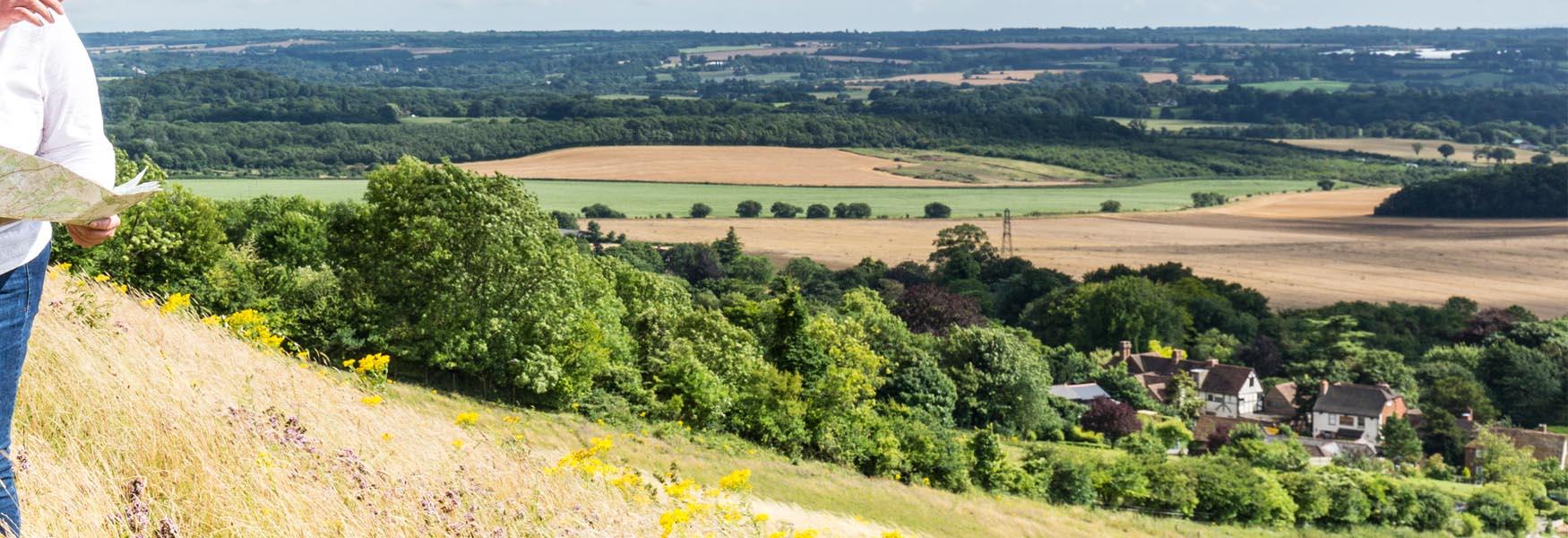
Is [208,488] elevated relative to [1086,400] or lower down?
elevated

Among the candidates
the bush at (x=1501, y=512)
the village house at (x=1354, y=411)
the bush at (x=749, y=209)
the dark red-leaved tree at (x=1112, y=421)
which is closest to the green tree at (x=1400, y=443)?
the village house at (x=1354, y=411)

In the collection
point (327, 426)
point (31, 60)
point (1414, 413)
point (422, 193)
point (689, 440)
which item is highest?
point (31, 60)

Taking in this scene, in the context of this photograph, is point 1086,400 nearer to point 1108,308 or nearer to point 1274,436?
point 1274,436

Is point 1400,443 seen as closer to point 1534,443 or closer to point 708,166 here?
point 1534,443

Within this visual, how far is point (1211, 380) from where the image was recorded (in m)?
74.4

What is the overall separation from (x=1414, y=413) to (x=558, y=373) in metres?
57.0

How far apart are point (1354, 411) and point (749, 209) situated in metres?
59.9

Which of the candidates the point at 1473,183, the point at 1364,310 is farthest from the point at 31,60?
the point at 1473,183

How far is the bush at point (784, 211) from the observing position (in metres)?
119

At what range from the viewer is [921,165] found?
151m

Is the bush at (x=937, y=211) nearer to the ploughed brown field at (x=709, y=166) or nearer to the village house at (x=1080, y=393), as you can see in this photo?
the ploughed brown field at (x=709, y=166)

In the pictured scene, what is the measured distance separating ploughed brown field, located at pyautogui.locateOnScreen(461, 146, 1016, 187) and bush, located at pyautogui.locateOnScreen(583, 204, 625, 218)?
51.9 ft

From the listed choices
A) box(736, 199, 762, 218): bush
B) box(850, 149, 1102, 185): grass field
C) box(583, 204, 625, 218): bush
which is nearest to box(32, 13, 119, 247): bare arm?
box(583, 204, 625, 218): bush

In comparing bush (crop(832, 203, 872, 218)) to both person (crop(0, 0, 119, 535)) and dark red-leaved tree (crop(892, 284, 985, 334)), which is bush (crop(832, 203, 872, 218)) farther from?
person (crop(0, 0, 119, 535))
